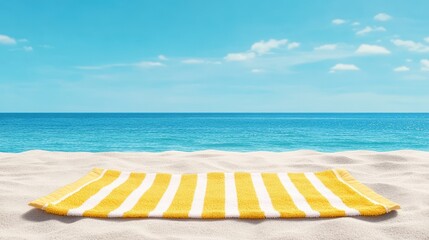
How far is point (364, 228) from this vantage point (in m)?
1.76

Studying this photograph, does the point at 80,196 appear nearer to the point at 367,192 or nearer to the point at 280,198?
the point at 280,198

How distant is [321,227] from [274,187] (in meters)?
0.72

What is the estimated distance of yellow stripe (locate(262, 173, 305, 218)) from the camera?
195cm

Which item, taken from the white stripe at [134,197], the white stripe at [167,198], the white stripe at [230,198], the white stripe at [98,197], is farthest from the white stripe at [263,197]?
the white stripe at [98,197]

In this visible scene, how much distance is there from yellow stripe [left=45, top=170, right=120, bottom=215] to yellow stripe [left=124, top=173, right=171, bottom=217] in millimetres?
309

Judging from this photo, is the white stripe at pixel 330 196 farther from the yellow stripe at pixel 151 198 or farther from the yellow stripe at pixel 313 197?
the yellow stripe at pixel 151 198

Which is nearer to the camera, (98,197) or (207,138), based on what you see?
(98,197)

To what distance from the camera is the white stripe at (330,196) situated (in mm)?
1950

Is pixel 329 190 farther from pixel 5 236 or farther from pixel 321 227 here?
pixel 5 236

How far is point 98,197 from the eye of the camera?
2277 mm

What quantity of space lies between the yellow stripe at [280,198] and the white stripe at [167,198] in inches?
22.4

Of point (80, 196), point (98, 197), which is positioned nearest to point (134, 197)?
point (98, 197)

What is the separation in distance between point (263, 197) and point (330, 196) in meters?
0.38

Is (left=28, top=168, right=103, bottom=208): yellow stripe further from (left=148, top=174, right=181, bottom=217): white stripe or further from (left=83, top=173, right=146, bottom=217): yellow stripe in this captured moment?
(left=148, top=174, right=181, bottom=217): white stripe
